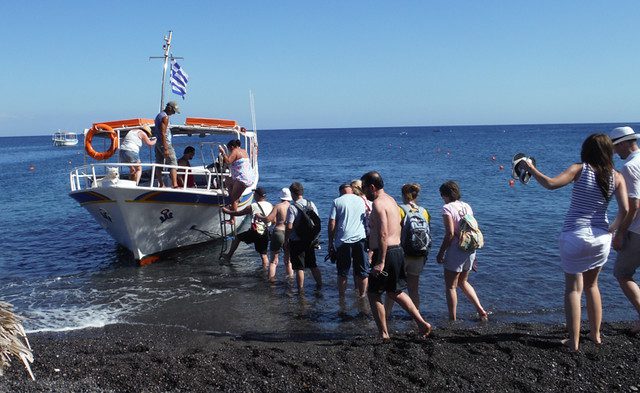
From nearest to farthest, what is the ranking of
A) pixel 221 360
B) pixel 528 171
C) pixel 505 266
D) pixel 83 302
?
pixel 528 171 → pixel 221 360 → pixel 83 302 → pixel 505 266

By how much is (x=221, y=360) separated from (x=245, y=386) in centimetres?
77

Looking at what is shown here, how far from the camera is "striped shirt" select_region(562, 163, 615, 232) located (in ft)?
18.5

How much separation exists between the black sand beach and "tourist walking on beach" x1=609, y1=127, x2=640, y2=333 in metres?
0.81

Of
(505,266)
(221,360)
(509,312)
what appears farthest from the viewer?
(505,266)

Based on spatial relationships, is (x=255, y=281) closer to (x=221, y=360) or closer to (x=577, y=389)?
(x=221, y=360)

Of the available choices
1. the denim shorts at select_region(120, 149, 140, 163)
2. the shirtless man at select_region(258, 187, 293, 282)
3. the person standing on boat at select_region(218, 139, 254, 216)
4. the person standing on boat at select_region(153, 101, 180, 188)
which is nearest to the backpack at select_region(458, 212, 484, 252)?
the shirtless man at select_region(258, 187, 293, 282)

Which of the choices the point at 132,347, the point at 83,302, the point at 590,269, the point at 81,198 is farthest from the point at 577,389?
the point at 81,198

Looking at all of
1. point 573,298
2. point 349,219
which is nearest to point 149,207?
point 349,219

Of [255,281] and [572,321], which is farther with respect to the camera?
[255,281]

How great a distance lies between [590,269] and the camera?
5.86 meters

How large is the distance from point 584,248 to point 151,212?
9.55 meters

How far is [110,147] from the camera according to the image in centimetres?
1328

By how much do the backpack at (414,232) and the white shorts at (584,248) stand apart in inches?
70.5

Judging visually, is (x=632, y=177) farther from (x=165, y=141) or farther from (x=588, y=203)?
(x=165, y=141)
